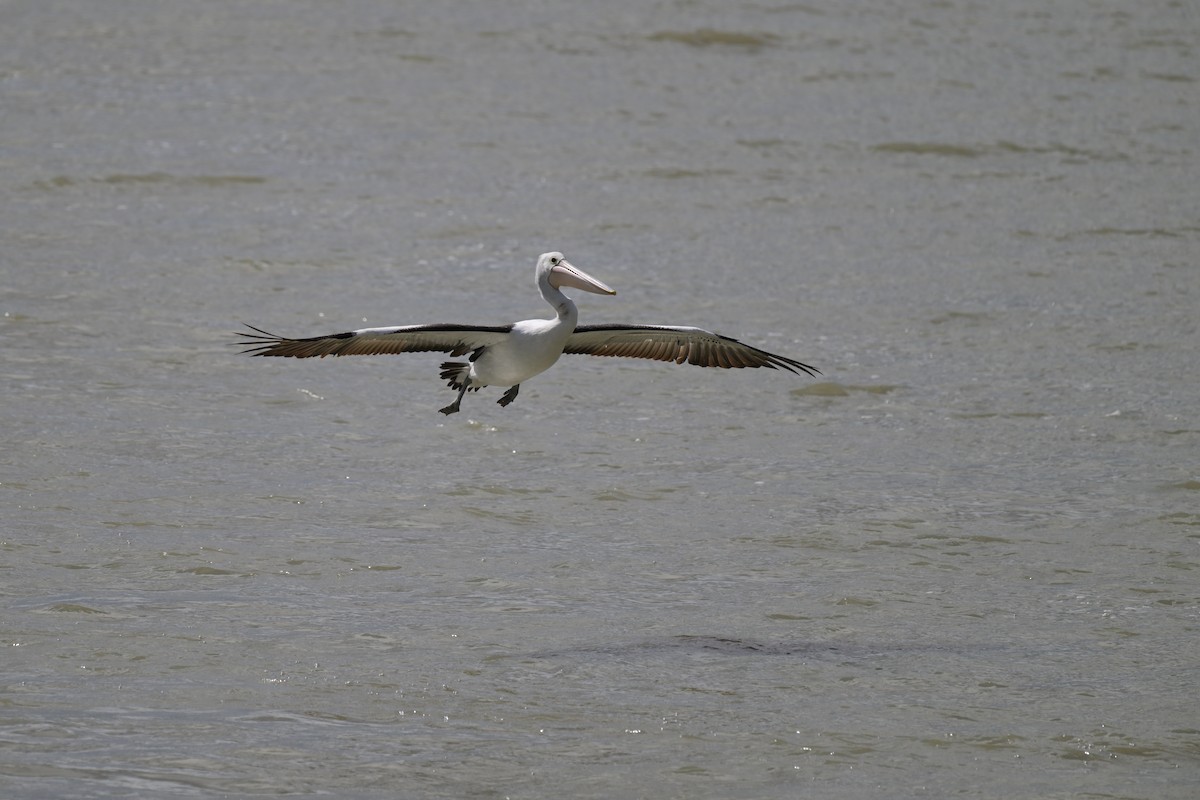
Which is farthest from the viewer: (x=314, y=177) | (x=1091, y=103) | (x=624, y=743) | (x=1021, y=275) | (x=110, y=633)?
(x=1091, y=103)

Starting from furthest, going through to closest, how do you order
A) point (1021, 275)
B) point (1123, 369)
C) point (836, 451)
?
point (1021, 275), point (1123, 369), point (836, 451)

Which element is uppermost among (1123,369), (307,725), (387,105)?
(387,105)

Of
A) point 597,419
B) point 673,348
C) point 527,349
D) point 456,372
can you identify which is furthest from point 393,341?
point 597,419

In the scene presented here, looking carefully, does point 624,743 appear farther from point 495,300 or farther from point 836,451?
point 495,300

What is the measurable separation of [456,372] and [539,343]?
0.85m

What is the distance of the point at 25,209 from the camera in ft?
55.5

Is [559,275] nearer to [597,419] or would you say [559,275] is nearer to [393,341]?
[393,341]

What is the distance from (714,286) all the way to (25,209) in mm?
6367

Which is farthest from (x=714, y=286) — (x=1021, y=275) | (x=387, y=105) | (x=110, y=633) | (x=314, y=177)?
(x=110, y=633)

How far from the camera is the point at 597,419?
43.4 feet

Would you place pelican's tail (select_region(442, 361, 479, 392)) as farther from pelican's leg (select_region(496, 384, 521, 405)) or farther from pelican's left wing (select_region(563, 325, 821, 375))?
pelican's left wing (select_region(563, 325, 821, 375))

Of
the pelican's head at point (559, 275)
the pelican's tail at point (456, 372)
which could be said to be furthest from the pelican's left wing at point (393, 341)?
the pelican's head at point (559, 275)

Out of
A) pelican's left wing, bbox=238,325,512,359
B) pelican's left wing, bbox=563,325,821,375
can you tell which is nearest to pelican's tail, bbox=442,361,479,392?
pelican's left wing, bbox=238,325,512,359

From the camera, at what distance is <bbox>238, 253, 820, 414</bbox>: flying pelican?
9438 mm
